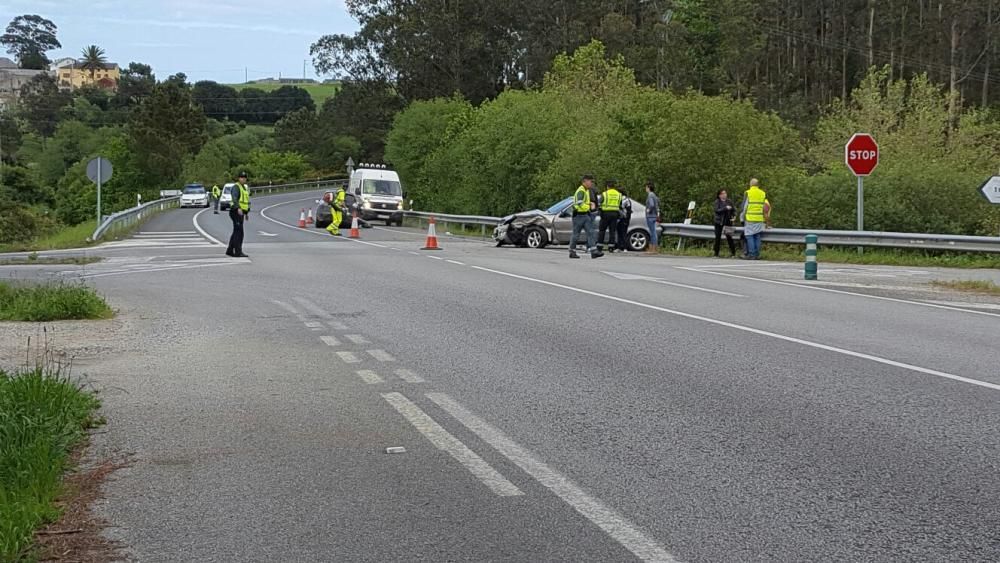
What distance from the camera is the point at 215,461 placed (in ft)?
21.6

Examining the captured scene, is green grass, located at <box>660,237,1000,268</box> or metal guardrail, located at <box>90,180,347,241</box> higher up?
metal guardrail, located at <box>90,180,347,241</box>

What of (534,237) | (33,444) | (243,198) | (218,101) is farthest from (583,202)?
(218,101)

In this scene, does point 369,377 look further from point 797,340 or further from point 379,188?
point 379,188

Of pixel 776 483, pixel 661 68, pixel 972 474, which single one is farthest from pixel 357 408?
pixel 661 68

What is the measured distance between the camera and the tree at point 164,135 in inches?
4331

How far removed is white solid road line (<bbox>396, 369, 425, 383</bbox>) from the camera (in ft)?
29.9

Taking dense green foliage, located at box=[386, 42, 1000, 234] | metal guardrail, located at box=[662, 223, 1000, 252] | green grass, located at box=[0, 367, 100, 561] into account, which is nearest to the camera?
green grass, located at box=[0, 367, 100, 561]

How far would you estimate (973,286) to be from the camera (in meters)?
18.4

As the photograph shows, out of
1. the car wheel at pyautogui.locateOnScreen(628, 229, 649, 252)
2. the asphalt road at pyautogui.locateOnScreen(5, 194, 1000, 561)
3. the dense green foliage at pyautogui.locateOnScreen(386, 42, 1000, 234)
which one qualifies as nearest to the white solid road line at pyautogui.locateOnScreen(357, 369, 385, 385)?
the asphalt road at pyautogui.locateOnScreen(5, 194, 1000, 561)

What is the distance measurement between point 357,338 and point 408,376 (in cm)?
247

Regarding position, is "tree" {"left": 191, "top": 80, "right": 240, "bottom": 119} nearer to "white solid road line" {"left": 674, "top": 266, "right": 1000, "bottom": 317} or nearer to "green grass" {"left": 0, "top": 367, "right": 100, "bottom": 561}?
"white solid road line" {"left": 674, "top": 266, "right": 1000, "bottom": 317}

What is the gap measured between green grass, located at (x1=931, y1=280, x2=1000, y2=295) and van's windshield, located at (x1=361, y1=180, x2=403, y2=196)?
1266 inches

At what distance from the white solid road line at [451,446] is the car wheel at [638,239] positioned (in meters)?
21.3

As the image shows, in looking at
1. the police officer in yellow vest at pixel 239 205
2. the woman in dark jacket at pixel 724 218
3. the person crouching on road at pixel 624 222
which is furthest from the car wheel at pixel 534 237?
the police officer in yellow vest at pixel 239 205
